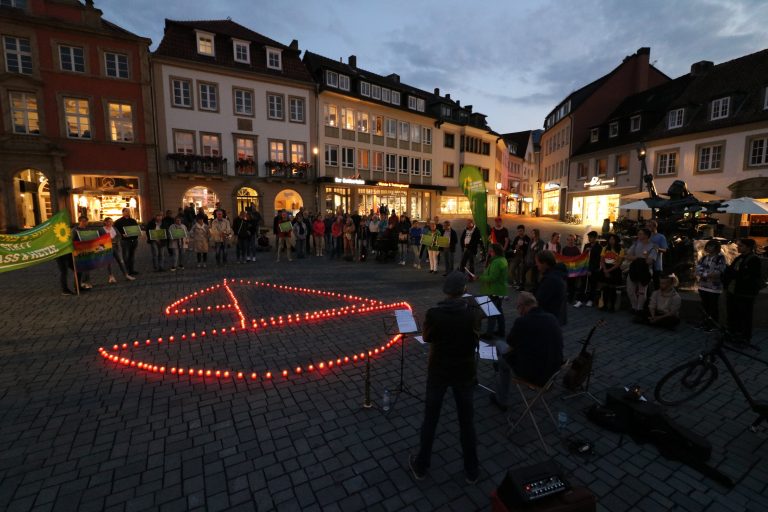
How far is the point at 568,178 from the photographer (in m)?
40.3

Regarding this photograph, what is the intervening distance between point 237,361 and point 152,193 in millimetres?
23736

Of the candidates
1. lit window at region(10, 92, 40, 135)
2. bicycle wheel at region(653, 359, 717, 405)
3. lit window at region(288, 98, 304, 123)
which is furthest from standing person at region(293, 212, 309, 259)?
lit window at region(10, 92, 40, 135)

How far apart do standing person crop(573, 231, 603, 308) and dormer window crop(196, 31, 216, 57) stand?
1105 inches

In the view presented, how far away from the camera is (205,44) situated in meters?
27.0

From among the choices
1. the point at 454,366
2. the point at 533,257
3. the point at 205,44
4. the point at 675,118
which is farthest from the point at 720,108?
the point at 205,44

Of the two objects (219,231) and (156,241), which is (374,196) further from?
(156,241)

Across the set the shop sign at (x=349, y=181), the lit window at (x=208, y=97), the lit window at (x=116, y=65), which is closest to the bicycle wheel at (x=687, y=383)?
the shop sign at (x=349, y=181)

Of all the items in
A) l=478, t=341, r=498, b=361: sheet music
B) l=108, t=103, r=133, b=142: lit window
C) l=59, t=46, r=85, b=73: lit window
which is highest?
l=59, t=46, r=85, b=73: lit window

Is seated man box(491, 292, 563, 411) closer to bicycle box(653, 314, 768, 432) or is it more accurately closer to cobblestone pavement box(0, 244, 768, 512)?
cobblestone pavement box(0, 244, 768, 512)

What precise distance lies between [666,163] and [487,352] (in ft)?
101

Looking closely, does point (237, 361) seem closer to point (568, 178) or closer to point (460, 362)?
point (460, 362)

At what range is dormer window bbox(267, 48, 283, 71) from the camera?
29344mm

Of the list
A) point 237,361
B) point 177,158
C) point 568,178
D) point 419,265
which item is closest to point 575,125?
point 568,178

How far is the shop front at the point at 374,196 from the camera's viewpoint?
3278 centimetres
